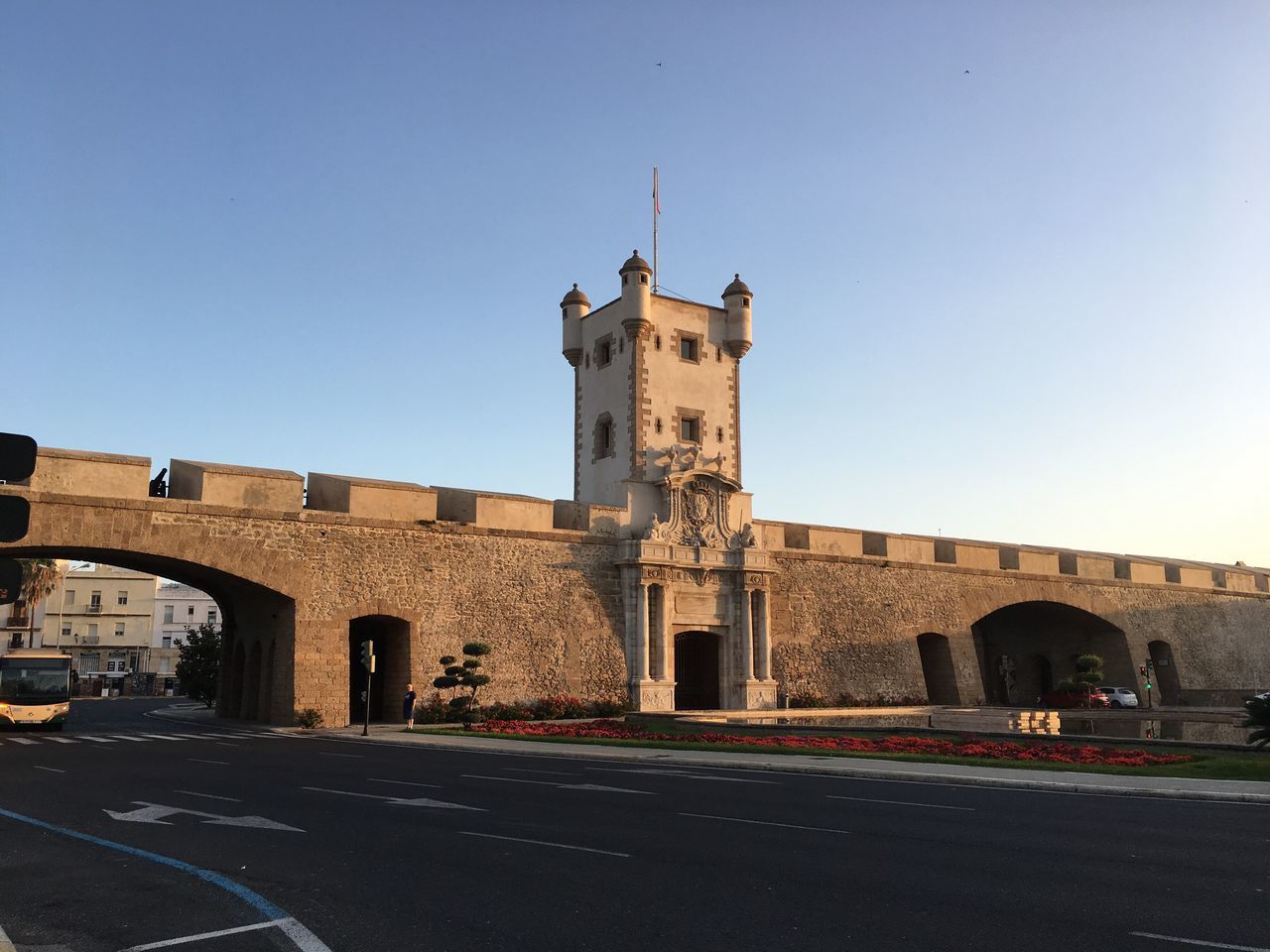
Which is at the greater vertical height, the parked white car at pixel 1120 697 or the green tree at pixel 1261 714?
the green tree at pixel 1261 714

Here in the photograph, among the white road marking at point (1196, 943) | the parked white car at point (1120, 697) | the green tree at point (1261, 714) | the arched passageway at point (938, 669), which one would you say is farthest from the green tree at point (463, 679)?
the parked white car at point (1120, 697)

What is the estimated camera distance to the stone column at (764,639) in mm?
38375

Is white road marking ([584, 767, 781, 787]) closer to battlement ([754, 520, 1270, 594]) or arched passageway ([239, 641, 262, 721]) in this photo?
arched passageway ([239, 641, 262, 721])

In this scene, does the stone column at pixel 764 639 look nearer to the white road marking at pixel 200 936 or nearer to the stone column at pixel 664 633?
the stone column at pixel 664 633

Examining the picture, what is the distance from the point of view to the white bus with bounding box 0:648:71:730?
30.7 meters

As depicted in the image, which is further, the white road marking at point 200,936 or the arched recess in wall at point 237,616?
the arched recess in wall at point 237,616

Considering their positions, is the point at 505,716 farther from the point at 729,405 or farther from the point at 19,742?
the point at 729,405

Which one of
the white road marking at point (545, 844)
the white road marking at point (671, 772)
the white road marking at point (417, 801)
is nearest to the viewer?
the white road marking at point (545, 844)

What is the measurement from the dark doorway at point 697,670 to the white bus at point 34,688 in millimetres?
20643

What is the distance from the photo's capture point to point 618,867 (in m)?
8.49

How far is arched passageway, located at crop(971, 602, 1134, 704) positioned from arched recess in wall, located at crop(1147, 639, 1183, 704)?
290 centimetres

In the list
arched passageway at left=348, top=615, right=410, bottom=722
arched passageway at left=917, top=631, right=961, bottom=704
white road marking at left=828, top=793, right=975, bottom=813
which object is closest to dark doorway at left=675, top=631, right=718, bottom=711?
arched passageway at left=917, top=631, right=961, bottom=704

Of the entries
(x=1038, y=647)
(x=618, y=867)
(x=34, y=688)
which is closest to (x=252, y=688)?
(x=34, y=688)

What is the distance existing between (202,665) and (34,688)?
53.3 ft
